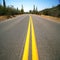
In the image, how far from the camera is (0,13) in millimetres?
49156

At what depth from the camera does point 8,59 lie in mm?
4594

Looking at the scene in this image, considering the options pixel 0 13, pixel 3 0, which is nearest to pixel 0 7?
pixel 0 13

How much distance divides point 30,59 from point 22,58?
0.28 meters

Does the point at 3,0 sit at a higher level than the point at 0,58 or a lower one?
higher

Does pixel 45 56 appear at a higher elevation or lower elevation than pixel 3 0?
lower

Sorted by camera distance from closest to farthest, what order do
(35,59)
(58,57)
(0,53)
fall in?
(35,59), (58,57), (0,53)

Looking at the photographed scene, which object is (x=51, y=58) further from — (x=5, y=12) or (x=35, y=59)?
(x=5, y=12)

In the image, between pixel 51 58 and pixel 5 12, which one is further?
pixel 5 12

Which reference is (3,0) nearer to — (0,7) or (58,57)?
(0,7)

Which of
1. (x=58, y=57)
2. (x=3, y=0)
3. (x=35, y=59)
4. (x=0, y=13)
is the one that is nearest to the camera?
(x=35, y=59)

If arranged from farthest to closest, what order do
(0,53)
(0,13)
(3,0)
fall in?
(3,0) → (0,13) → (0,53)

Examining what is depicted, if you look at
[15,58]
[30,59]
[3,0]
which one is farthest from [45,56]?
[3,0]

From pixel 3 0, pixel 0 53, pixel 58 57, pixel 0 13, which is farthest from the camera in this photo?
pixel 3 0

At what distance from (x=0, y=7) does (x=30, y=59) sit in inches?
→ 1836
